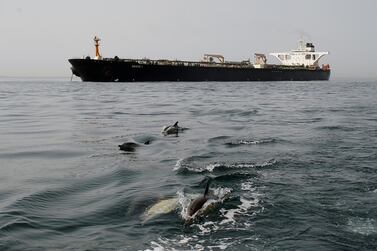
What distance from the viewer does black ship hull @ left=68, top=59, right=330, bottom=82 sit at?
71.6 meters

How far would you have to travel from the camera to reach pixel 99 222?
827 centimetres

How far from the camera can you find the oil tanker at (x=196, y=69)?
72.2 m

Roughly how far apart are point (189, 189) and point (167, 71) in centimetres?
6888

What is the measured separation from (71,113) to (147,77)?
162 ft

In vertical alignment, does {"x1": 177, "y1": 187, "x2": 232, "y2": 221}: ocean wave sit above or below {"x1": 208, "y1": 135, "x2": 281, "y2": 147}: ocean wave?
above

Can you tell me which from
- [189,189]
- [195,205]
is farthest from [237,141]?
[195,205]

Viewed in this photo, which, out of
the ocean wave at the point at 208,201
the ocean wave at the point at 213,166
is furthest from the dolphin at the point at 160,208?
the ocean wave at the point at 213,166

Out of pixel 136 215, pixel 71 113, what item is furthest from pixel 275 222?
pixel 71 113

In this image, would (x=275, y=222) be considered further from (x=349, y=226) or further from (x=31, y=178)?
(x=31, y=178)

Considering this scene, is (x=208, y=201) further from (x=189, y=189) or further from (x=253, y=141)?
(x=253, y=141)

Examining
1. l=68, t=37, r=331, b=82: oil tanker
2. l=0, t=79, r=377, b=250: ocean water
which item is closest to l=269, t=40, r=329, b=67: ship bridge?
l=68, t=37, r=331, b=82: oil tanker

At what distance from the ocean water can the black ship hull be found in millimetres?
52104

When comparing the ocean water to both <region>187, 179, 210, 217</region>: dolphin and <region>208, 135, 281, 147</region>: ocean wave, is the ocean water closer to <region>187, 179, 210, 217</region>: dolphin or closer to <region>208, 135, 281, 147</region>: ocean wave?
<region>208, 135, 281, 147</region>: ocean wave

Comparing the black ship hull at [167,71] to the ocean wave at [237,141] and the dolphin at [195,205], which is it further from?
the dolphin at [195,205]
